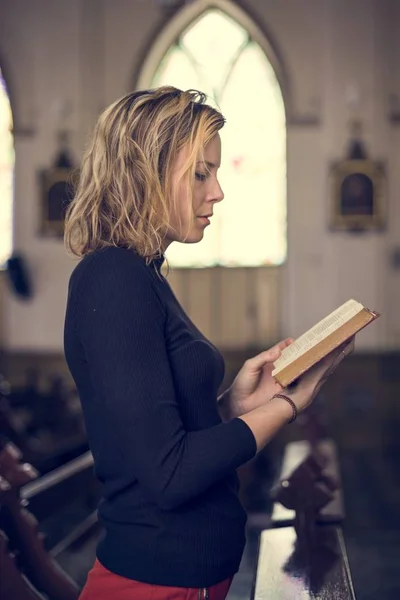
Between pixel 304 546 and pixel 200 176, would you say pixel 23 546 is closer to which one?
pixel 304 546

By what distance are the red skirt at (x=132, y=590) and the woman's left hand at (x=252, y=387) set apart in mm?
449

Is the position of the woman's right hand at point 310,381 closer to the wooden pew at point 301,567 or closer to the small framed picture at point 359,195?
the wooden pew at point 301,567

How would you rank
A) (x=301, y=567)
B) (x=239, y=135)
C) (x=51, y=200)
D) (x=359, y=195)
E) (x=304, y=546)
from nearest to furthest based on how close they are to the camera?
(x=301, y=567)
(x=304, y=546)
(x=359, y=195)
(x=51, y=200)
(x=239, y=135)

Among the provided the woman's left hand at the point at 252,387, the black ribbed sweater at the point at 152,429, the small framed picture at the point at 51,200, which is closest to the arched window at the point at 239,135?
the small framed picture at the point at 51,200

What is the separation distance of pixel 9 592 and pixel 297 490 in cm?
91

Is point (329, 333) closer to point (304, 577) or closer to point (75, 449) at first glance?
point (304, 577)

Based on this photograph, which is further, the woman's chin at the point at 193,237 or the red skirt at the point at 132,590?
the woman's chin at the point at 193,237

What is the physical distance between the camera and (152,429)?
56.7 inches

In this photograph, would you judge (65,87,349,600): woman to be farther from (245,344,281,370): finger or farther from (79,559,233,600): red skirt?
(245,344,281,370): finger

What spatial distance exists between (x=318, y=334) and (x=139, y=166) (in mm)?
474

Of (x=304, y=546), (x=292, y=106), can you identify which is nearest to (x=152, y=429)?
(x=304, y=546)

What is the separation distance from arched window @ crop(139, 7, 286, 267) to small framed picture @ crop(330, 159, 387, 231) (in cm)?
80

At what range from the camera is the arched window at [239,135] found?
10.2 metres

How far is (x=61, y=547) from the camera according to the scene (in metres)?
4.91
